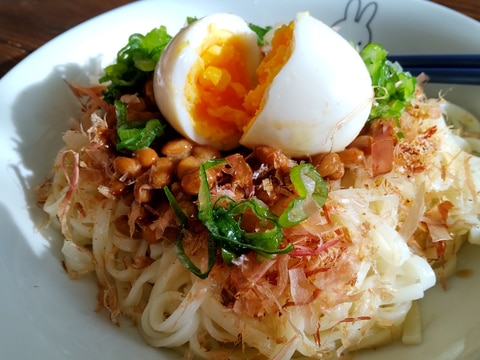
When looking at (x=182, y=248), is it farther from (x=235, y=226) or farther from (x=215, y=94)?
(x=215, y=94)

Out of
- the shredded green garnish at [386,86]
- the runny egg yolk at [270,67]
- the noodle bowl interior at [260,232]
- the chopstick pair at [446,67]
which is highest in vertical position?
the runny egg yolk at [270,67]

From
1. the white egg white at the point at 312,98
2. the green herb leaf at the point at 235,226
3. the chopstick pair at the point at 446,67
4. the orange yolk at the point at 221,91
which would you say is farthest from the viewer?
the chopstick pair at the point at 446,67

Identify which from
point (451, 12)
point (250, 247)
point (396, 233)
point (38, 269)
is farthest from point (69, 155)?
point (451, 12)

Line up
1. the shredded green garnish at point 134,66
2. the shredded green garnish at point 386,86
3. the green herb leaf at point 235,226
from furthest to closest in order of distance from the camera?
the shredded green garnish at point 134,66
the shredded green garnish at point 386,86
the green herb leaf at point 235,226

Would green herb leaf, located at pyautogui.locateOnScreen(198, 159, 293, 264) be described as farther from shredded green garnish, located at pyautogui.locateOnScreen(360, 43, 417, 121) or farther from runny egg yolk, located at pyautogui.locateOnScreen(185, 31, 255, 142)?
shredded green garnish, located at pyautogui.locateOnScreen(360, 43, 417, 121)

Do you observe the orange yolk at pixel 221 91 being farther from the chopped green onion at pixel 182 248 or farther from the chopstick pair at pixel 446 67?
the chopstick pair at pixel 446 67

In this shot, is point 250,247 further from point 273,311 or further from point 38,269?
point 38,269

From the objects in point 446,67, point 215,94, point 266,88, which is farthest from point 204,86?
point 446,67

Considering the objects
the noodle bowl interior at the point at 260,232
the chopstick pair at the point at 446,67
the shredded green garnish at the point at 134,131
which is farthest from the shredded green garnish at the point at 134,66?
the chopstick pair at the point at 446,67

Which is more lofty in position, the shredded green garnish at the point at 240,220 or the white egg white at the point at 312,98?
the white egg white at the point at 312,98

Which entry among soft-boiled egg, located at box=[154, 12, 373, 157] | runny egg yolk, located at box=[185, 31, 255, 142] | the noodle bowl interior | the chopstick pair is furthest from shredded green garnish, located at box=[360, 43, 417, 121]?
runny egg yolk, located at box=[185, 31, 255, 142]
